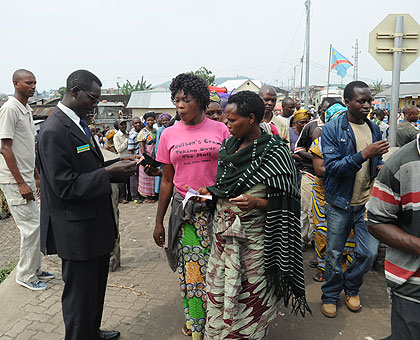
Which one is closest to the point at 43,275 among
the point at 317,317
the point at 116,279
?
the point at 116,279

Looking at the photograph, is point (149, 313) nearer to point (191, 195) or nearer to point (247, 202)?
point (191, 195)

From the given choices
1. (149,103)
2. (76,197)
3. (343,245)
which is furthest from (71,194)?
(149,103)

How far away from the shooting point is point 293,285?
102 inches

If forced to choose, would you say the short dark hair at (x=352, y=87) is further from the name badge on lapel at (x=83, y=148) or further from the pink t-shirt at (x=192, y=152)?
the name badge on lapel at (x=83, y=148)

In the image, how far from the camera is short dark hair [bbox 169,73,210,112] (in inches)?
112

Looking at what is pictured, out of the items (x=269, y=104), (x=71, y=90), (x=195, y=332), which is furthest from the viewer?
(x=269, y=104)

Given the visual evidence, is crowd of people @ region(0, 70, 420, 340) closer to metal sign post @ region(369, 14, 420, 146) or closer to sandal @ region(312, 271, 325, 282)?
sandal @ region(312, 271, 325, 282)

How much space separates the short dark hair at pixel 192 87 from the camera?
2.84m

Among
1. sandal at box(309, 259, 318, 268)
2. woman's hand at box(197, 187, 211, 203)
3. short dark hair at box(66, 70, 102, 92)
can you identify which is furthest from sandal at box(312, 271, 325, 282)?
short dark hair at box(66, 70, 102, 92)

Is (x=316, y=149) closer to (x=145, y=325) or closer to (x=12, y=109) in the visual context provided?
(x=145, y=325)

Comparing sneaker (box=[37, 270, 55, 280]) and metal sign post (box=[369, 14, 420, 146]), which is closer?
sneaker (box=[37, 270, 55, 280])

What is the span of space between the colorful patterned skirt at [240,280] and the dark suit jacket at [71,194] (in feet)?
2.82

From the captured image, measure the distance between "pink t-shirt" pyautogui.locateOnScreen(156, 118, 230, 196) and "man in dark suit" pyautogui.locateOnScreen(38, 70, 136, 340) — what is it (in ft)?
1.17

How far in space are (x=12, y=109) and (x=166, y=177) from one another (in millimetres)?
2068
